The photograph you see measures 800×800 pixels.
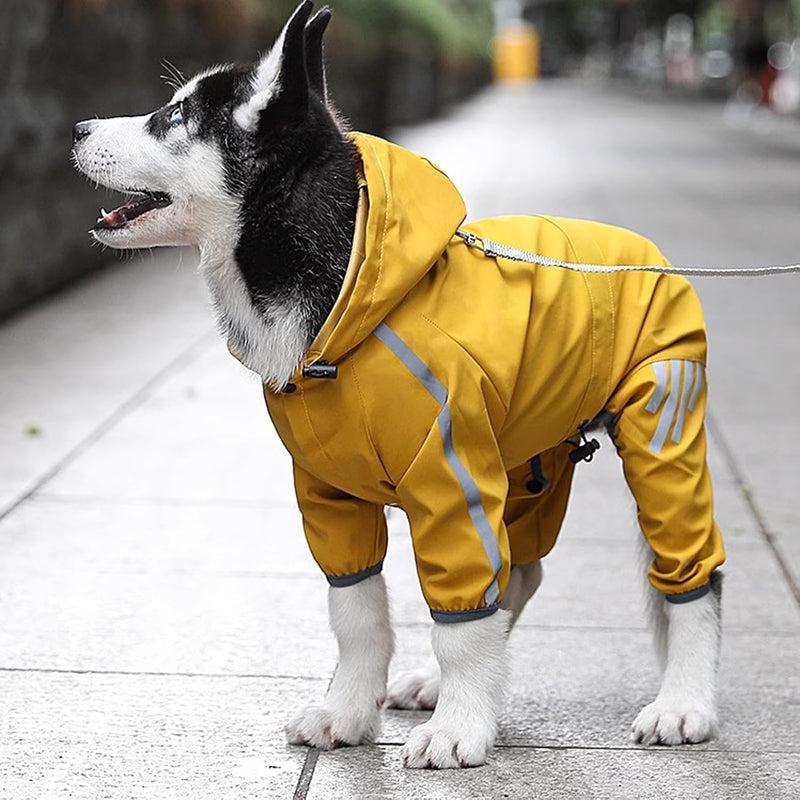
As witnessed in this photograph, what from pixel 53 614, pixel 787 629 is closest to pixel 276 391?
pixel 53 614

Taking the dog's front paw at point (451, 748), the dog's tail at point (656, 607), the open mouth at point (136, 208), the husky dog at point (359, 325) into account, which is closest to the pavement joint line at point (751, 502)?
the dog's tail at point (656, 607)

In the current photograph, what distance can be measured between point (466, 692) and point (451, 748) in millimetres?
135

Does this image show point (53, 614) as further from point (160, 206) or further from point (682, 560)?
point (682, 560)

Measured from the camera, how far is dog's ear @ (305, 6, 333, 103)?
3422mm

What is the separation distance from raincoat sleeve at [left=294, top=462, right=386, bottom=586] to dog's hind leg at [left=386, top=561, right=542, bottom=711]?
16.7 inches

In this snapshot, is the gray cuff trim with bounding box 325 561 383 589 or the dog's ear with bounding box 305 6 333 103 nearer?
the dog's ear with bounding box 305 6 333 103

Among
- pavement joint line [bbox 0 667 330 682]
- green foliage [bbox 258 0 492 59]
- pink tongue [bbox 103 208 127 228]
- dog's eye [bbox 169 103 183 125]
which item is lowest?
green foliage [bbox 258 0 492 59]

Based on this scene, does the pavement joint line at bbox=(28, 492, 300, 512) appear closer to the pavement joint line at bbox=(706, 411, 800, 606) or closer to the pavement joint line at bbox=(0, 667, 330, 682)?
the pavement joint line at bbox=(0, 667, 330, 682)

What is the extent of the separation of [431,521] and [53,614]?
5.52 ft

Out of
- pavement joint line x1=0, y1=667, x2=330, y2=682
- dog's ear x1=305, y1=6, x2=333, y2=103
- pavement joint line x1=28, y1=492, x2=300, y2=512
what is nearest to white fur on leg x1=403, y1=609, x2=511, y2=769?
pavement joint line x1=0, y1=667, x2=330, y2=682

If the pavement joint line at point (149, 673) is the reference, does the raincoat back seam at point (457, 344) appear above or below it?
above

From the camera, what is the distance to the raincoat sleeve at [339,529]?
144 inches

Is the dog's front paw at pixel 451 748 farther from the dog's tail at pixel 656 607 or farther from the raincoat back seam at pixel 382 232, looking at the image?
the raincoat back seam at pixel 382 232

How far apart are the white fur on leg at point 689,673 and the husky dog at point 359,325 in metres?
0.28
